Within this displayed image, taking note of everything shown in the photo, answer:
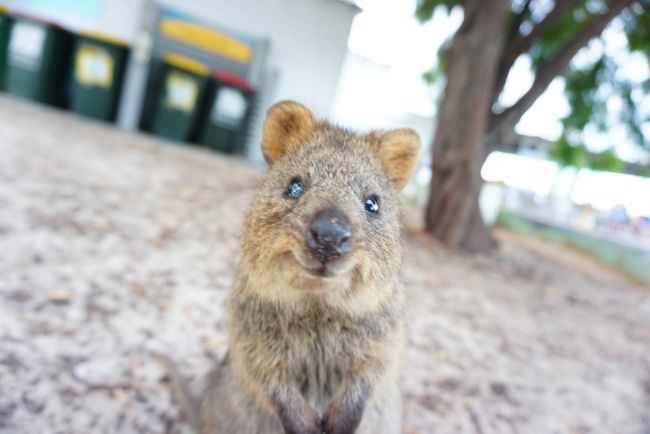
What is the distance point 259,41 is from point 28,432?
11.3 meters

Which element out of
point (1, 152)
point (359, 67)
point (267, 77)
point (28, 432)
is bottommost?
point (28, 432)

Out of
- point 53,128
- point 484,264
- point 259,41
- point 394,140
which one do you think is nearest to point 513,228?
point 484,264

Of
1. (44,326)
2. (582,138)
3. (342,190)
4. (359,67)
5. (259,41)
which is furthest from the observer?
(359,67)

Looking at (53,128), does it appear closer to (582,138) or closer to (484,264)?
(484,264)

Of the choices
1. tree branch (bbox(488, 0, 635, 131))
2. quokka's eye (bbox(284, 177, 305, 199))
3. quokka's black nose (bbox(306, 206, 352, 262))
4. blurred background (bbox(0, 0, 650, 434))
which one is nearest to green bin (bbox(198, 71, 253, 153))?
blurred background (bbox(0, 0, 650, 434))

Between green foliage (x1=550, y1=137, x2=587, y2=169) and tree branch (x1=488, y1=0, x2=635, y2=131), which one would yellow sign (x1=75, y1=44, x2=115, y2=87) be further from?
green foliage (x1=550, y1=137, x2=587, y2=169)

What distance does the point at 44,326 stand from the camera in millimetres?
2760

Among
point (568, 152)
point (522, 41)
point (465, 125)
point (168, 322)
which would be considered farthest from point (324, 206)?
point (568, 152)

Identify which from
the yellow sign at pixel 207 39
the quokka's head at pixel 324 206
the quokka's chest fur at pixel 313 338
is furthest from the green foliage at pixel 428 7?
the quokka's chest fur at pixel 313 338

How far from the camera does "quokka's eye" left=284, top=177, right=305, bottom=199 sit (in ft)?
6.20

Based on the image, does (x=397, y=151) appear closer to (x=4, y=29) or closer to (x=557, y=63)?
(x=557, y=63)

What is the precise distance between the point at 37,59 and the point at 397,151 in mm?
10331

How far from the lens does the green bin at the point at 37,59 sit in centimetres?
962

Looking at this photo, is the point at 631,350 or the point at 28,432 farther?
the point at 631,350
